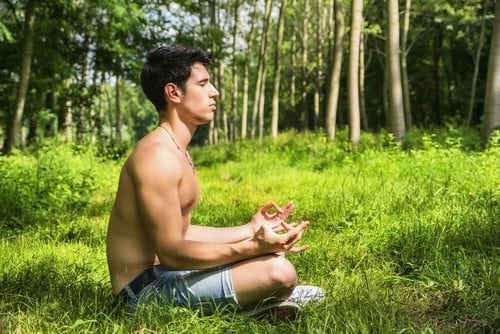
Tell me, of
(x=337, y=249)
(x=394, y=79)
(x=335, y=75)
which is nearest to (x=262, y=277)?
(x=337, y=249)

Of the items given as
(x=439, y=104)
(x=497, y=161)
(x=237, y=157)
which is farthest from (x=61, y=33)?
(x=439, y=104)

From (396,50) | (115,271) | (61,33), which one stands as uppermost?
(61,33)

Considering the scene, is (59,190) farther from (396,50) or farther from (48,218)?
(396,50)

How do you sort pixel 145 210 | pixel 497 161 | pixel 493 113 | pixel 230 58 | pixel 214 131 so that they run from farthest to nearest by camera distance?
pixel 214 131, pixel 230 58, pixel 493 113, pixel 497 161, pixel 145 210

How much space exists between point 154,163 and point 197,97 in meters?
0.49

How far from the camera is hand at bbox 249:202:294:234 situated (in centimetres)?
336

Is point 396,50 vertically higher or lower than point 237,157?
higher

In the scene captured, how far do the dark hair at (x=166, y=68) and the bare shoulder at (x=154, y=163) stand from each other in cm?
31

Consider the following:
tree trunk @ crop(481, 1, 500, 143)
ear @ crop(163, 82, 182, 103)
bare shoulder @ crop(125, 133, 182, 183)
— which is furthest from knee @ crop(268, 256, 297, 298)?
tree trunk @ crop(481, 1, 500, 143)

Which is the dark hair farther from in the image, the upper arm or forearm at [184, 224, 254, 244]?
forearm at [184, 224, 254, 244]

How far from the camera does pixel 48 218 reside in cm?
686

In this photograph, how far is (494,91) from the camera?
10.2 m

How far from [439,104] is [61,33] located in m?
23.5

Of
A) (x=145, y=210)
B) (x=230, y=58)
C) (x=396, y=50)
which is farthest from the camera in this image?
(x=230, y=58)
